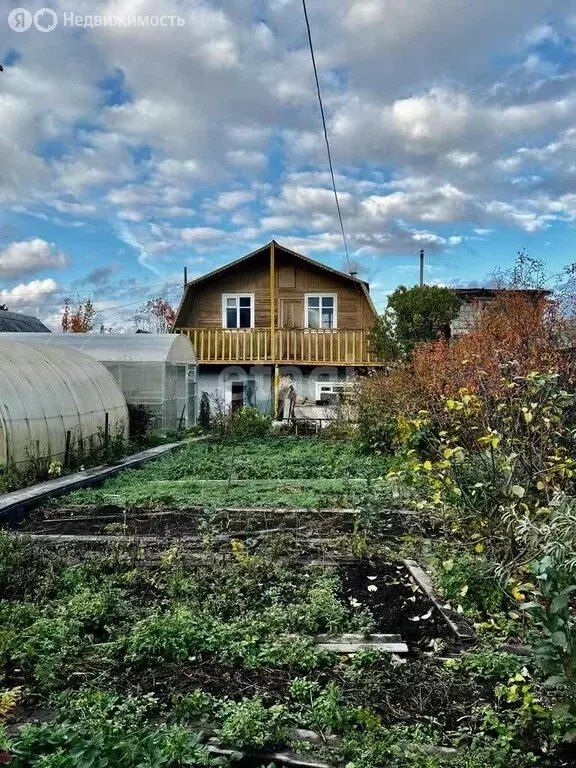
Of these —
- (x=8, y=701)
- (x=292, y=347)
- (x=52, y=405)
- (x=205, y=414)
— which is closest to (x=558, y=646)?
(x=8, y=701)

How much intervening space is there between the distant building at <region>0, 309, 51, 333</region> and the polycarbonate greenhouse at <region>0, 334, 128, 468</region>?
Result: 10351 mm

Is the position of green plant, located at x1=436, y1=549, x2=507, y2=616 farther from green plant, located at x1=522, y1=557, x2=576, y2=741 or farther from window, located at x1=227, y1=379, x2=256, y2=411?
window, located at x1=227, y1=379, x2=256, y2=411

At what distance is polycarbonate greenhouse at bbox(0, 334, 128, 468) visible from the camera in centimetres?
1068

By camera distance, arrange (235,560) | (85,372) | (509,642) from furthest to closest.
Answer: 1. (85,372)
2. (235,560)
3. (509,642)

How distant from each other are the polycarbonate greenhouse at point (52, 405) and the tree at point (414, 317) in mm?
8682

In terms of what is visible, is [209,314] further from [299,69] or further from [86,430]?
[299,69]

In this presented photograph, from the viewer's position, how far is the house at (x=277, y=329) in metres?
23.8

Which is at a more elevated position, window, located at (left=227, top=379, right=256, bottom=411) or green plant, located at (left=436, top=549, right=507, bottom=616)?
window, located at (left=227, top=379, right=256, bottom=411)

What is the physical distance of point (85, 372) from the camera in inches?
596

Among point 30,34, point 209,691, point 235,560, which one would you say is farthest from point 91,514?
point 30,34

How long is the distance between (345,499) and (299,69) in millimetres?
6161

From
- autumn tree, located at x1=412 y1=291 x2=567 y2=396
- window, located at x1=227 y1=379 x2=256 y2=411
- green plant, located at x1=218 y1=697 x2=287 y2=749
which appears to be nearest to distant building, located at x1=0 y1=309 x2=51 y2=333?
window, located at x1=227 y1=379 x2=256 y2=411

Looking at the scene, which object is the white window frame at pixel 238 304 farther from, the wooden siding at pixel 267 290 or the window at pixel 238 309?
the wooden siding at pixel 267 290

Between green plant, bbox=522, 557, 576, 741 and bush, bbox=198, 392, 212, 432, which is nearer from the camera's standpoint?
green plant, bbox=522, 557, 576, 741
